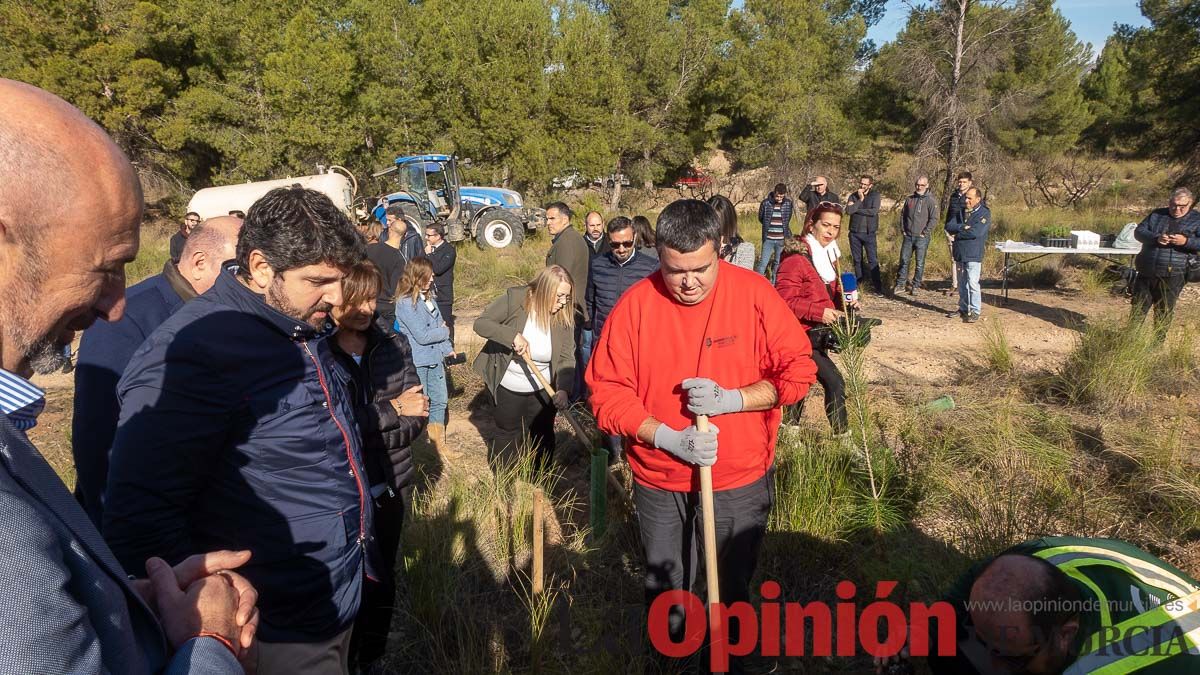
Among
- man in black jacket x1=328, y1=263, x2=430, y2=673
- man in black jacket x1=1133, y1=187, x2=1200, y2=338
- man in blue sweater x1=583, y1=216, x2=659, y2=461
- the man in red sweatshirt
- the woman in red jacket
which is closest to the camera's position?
the man in red sweatshirt

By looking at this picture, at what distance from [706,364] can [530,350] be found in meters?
1.93

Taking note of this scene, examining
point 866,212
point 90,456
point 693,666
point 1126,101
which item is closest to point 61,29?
point 866,212

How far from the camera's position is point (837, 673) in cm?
282

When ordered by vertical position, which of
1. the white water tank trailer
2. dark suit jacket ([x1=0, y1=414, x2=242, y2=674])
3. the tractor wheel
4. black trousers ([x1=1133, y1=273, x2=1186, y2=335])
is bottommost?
black trousers ([x1=1133, y1=273, x2=1186, y2=335])

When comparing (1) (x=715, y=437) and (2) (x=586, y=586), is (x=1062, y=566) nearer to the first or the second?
(1) (x=715, y=437)

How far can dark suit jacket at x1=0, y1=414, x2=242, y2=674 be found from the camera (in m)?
0.73

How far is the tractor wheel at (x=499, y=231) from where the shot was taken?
16.0 meters

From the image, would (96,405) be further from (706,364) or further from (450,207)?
(450,207)

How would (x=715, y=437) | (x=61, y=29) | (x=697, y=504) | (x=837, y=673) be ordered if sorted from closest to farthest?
(x=715, y=437), (x=697, y=504), (x=837, y=673), (x=61, y=29)

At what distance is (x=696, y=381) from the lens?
7.54 feet

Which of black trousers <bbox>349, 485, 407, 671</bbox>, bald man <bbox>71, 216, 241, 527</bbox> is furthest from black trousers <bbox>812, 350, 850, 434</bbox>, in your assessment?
bald man <bbox>71, 216, 241, 527</bbox>

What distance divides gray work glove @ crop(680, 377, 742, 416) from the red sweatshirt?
105 mm

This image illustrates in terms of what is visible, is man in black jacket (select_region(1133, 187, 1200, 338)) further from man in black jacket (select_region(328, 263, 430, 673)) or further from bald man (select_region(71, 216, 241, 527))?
bald man (select_region(71, 216, 241, 527))

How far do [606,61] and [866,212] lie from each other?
14595mm
